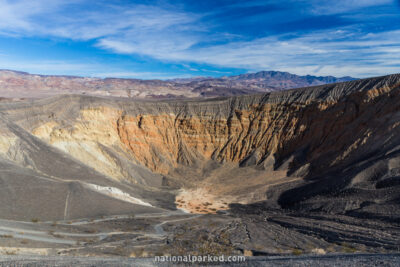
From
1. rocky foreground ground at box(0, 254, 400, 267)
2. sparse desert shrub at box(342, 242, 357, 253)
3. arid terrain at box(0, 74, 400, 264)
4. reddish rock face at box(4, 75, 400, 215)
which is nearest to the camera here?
rocky foreground ground at box(0, 254, 400, 267)

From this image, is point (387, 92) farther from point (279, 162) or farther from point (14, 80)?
point (14, 80)

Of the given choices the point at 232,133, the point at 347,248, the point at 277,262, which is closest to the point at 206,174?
the point at 232,133

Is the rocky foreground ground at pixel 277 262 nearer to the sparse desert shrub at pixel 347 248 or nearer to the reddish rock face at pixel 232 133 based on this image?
the sparse desert shrub at pixel 347 248

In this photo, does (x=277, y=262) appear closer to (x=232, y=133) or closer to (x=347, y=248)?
(x=347, y=248)

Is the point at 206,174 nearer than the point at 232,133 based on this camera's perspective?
Yes

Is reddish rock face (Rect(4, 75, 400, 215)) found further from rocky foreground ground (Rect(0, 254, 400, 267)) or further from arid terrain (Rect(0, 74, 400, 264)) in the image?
rocky foreground ground (Rect(0, 254, 400, 267))

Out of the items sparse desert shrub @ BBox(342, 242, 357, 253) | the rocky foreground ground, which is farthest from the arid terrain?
the rocky foreground ground

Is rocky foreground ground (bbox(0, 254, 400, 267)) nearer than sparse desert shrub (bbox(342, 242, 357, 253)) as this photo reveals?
Yes

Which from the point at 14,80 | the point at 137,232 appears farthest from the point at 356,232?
the point at 14,80
